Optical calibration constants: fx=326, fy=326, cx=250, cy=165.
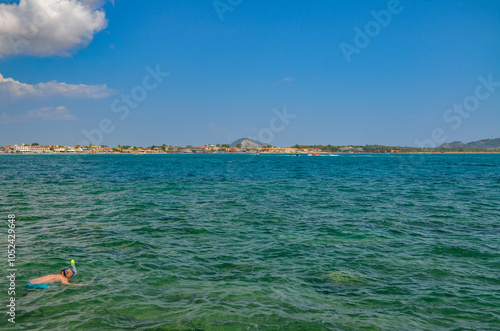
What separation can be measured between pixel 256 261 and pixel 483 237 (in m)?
13.1

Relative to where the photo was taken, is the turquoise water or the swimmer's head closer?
the turquoise water

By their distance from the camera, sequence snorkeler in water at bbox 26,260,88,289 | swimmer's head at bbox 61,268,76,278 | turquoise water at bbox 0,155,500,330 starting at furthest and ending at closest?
swimmer's head at bbox 61,268,76,278 → snorkeler in water at bbox 26,260,88,289 → turquoise water at bbox 0,155,500,330

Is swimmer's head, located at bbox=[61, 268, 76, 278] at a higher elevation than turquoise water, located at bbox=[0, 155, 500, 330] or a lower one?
higher

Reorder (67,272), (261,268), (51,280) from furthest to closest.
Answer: (261,268) → (67,272) → (51,280)

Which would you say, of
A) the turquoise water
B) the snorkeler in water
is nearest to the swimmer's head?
the snorkeler in water

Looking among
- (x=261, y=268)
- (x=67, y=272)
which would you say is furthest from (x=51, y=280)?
(x=261, y=268)

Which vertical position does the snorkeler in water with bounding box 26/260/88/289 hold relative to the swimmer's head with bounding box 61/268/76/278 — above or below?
below

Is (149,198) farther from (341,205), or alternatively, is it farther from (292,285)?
(292,285)

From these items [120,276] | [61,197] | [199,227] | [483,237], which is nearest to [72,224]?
[199,227]

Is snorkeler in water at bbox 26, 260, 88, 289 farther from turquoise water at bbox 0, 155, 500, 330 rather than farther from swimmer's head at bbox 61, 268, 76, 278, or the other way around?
turquoise water at bbox 0, 155, 500, 330

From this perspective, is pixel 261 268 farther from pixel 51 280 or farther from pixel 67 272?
pixel 51 280

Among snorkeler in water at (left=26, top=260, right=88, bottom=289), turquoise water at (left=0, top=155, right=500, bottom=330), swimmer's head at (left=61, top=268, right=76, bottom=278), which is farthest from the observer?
swimmer's head at (left=61, top=268, right=76, bottom=278)

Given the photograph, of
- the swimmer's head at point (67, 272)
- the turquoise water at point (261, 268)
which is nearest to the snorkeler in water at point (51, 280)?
the swimmer's head at point (67, 272)

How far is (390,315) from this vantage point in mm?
9484
